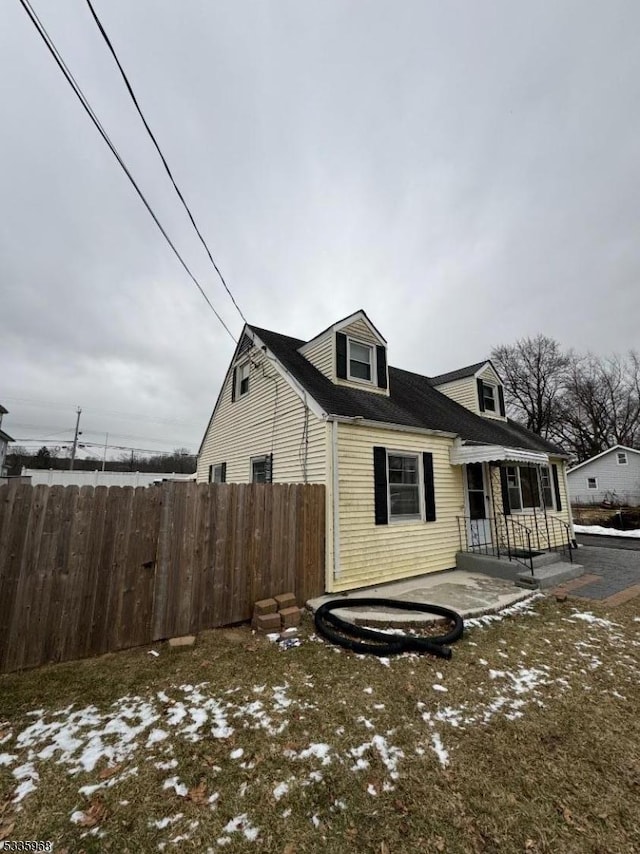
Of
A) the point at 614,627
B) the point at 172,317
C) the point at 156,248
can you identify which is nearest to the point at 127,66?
the point at 156,248

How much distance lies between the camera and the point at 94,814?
6.51 feet

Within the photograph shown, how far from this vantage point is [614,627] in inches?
195

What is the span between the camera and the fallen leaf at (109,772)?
7.39ft

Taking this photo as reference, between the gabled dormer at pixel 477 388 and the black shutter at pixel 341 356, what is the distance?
6286 millimetres

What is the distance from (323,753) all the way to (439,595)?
13.7ft

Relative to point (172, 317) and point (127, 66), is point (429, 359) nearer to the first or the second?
point (172, 317)

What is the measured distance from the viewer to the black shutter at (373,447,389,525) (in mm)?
6781

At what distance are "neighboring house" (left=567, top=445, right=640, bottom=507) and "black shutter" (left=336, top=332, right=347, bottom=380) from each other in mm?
25872

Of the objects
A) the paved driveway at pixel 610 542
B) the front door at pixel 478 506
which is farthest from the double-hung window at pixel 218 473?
the paved driveway at pixel 610 542

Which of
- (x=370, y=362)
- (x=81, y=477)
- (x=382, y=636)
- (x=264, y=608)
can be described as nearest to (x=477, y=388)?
(x=370, y=362)

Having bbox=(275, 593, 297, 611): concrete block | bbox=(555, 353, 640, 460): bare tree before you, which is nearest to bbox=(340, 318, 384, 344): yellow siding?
bbox=(275, 593, 297, 611): concrete block

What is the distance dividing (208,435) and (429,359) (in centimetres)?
1797

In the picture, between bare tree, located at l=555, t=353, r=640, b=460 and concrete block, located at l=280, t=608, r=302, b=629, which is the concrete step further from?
bare tree, located at l=555, t=353, r=640, b=460

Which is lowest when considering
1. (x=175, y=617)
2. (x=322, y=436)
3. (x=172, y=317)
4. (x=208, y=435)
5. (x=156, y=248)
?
(x=175, y=617)
